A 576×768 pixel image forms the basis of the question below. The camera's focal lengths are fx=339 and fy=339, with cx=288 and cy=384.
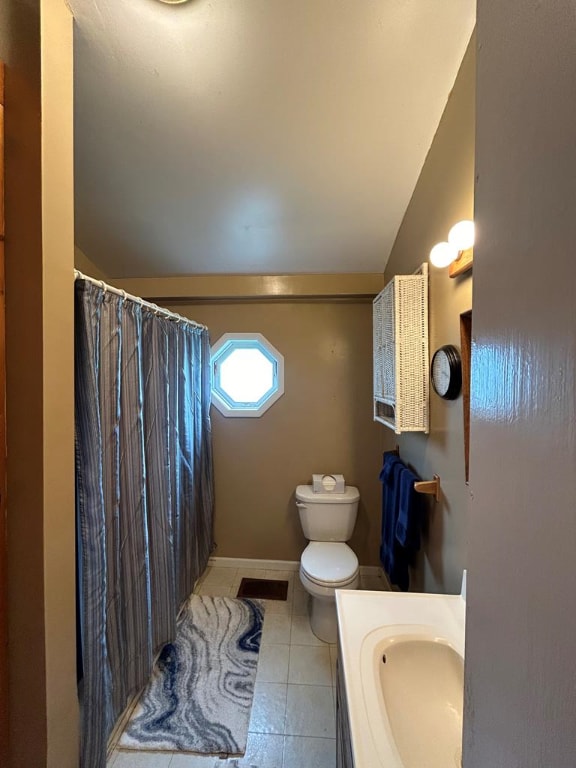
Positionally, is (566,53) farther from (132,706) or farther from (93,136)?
(132,706)

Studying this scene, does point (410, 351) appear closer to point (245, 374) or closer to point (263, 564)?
point (245, 374)

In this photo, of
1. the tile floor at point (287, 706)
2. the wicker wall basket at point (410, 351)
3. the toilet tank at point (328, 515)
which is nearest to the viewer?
the tile floor at point (287, 706)

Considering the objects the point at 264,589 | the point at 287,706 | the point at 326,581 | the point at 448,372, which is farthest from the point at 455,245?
the point at 264,589

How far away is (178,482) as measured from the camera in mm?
1837

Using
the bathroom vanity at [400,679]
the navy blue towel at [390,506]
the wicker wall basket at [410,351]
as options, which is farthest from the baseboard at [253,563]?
the wicker wall basket at [410,351]

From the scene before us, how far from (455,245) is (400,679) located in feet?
4.41

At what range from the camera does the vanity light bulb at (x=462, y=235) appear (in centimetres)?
109

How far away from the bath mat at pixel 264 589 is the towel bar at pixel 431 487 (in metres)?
1.37

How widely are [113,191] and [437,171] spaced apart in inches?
58.4

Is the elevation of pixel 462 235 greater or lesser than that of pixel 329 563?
greater

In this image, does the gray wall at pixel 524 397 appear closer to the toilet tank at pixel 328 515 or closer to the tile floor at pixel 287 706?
the tile floor at pixel 287 706

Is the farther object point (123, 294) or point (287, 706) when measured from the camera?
point (287, 706)

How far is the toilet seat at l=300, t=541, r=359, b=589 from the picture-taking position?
5.81 ft

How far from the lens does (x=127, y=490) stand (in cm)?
136
